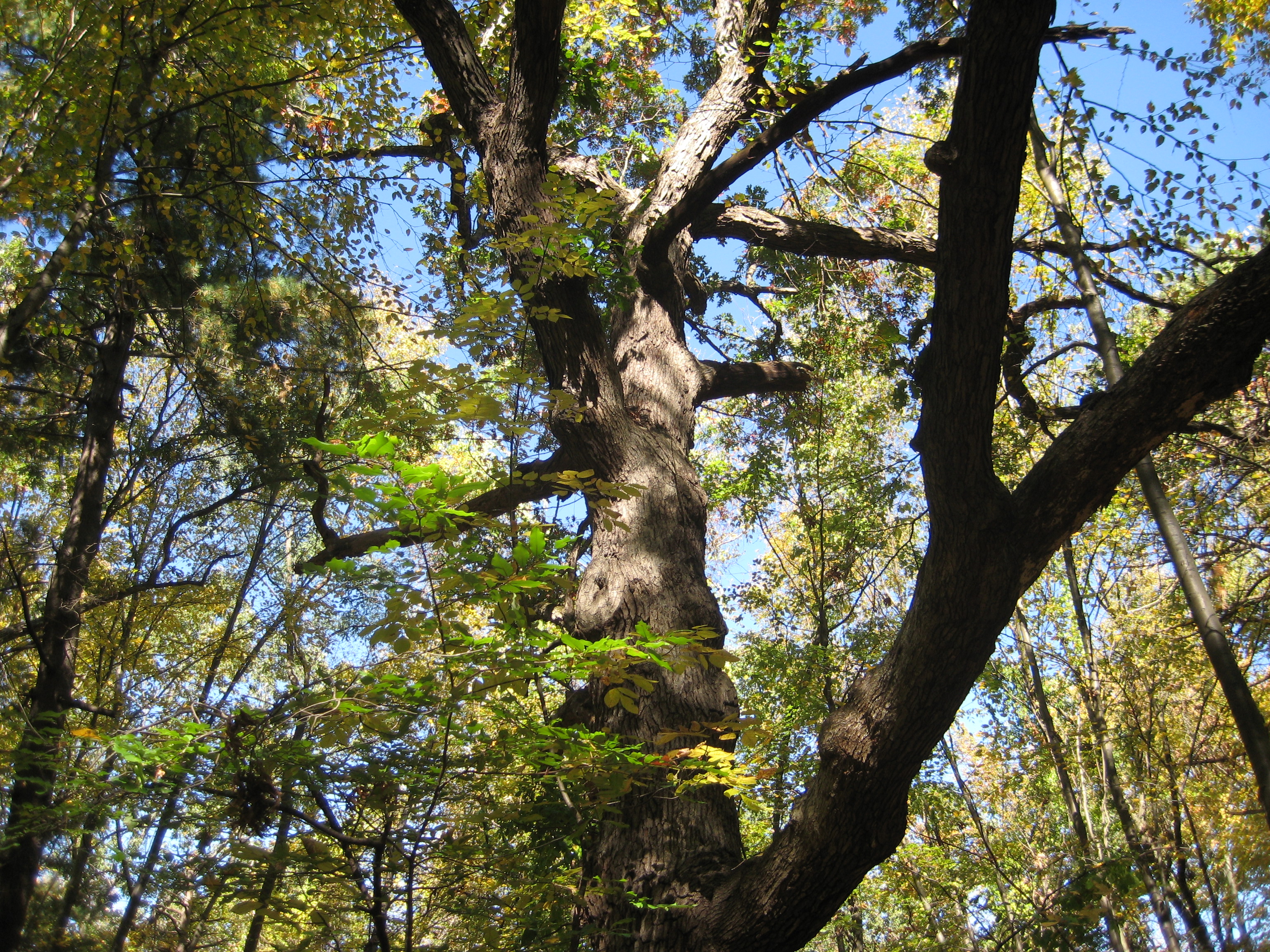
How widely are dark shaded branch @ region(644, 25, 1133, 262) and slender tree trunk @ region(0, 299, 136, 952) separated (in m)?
3.60

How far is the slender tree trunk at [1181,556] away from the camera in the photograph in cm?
231

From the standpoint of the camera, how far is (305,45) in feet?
16.6

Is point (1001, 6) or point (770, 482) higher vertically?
point (770, 482)

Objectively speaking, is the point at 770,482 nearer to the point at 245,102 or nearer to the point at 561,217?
the point at 561,217

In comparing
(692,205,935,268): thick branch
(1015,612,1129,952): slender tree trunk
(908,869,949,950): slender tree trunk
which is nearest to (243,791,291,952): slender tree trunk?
(692,205,935,268): thick branch

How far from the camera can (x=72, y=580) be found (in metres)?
5.18

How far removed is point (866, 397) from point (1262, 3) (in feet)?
17.5

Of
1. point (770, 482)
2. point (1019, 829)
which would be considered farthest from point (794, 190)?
point (1019, 829)

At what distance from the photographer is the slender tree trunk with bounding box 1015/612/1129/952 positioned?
22.7ft

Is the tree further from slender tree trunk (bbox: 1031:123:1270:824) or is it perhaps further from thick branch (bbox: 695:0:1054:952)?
slender tree trunk (bbox: 1031:123:1270:824)

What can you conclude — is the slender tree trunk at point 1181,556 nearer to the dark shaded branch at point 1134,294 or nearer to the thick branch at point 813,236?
the dark shaded branch at point 1134,294

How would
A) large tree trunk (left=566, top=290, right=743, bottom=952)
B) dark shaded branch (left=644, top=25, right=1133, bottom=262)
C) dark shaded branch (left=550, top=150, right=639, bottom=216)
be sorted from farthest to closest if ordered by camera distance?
1. dark shaded branch (left=550, top=150, right=639, bottom=216)
2. dark shaded branch (left=644, top=25, right=1133, bottom=262)
3. large tree trunk (left=566, top=290, right=743, bottom=952)

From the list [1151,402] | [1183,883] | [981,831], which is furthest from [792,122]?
[981,831]

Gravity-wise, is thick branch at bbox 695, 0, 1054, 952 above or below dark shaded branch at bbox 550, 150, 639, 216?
below
